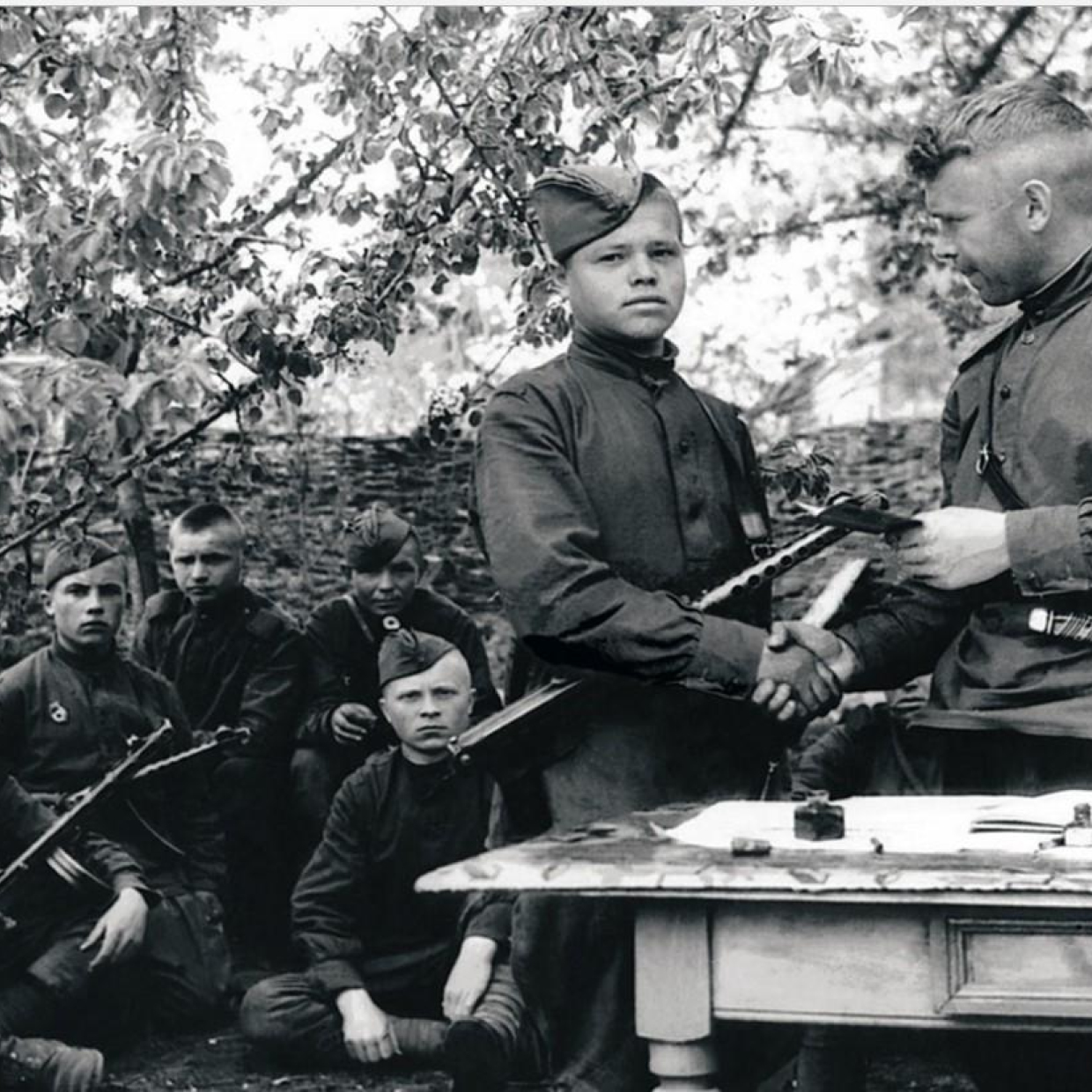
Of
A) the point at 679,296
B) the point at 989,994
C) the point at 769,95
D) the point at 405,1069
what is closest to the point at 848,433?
the point at 769,95

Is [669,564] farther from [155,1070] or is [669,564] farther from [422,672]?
[155,1070]

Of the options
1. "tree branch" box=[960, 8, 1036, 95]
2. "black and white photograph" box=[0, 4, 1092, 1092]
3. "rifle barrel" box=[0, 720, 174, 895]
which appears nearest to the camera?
"black and white photograph" box=[0, 4, 1092, 1092]

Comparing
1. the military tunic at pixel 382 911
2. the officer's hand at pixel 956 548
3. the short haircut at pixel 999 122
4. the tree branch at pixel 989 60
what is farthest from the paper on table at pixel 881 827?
the tree branch at pixel 989 60

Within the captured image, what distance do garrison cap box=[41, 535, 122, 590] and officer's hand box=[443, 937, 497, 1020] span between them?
1.09 m

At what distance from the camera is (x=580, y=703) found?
3145mm

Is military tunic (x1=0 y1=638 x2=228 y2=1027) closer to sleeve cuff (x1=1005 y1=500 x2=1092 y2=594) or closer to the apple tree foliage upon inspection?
the apple tree foliage

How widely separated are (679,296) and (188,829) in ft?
4.74

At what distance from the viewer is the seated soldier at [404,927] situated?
3359 millimetres

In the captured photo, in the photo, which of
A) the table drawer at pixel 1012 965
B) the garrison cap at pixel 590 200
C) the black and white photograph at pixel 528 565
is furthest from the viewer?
the garrison cap at pixel 590 200

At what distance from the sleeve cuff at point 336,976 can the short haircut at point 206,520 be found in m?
0.94

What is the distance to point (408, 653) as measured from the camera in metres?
3.82

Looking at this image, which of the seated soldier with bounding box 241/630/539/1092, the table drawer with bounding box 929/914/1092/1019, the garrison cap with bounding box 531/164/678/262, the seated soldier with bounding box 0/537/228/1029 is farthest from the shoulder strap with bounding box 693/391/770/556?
the seated soldier with bounding box 0/537/228/1029

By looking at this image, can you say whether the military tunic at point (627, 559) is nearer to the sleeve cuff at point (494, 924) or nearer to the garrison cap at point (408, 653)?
→ the sleeve cuff at point (494, 924)

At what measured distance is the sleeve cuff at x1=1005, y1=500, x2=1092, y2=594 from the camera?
2887 millimetres
